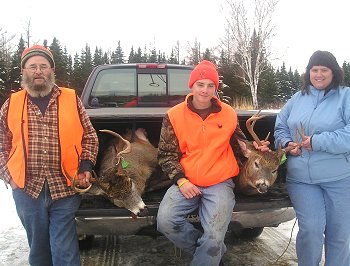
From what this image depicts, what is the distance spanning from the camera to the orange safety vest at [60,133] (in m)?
3.53

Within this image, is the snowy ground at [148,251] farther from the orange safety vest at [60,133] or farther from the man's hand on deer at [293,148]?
the orange safety vest at [60,133]

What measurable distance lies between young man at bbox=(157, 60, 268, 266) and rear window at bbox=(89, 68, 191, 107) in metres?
2.44

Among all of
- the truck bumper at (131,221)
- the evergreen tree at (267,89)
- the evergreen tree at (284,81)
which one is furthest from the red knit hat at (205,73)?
the evergreen tree at (284,81)

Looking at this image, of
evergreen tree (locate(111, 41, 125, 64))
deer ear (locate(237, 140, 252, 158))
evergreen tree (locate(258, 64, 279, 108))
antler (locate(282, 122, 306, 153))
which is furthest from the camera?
evergreen tree (locate(111, 41, 125, 64))

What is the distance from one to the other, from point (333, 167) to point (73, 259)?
2357mm

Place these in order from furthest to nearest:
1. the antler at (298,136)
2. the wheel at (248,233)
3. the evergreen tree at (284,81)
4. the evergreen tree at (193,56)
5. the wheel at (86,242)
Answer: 1. the evergreen tree at (284,81)
2. the evergreen tree at (193,56)
3. the wheel at (248,233)
4. the wheel at (86,242)
5. the antler at (298,136)

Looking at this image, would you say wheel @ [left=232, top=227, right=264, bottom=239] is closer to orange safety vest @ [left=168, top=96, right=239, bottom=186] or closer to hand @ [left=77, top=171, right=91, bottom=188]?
orange safety vest @ [left=168, top=96, right=239, bottom=186]

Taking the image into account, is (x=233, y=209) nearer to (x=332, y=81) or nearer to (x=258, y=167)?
(x=258, y=167)

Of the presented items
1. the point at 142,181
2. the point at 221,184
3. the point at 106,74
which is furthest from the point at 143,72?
the point at 221,184

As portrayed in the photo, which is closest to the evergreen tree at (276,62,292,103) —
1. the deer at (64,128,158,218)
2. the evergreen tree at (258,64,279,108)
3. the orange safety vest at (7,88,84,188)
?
the evergreen tree at (258,64,279,108)

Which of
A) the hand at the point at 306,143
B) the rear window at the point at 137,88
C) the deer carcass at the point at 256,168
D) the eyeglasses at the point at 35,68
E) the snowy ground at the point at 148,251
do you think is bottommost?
the snowy ground at the point at 148,251

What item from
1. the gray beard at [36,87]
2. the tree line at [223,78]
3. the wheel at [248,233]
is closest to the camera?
the gray beard at [36,87]

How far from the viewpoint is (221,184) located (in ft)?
12.8

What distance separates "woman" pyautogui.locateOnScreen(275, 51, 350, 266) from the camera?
379cm
